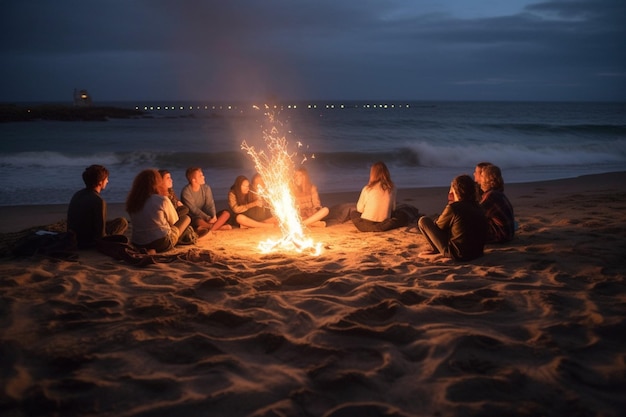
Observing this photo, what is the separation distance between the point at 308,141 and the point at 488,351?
2588 cm

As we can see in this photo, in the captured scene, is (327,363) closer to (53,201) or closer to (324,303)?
(324,303)

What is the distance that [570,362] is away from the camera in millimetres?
3115

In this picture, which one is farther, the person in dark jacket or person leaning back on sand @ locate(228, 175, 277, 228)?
person leaning back on sand @ locate(228, 175, 277, 228)

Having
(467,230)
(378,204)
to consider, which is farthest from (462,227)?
(378,204)

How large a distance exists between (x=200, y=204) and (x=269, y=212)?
1.20m

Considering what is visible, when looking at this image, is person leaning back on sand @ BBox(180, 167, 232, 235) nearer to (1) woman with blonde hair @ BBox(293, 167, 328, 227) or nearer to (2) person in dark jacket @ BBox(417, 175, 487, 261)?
(1) woman with blonde hair @ BBox(293, 167, 328, 227)

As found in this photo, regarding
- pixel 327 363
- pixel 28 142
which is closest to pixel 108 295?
pixel 327 363

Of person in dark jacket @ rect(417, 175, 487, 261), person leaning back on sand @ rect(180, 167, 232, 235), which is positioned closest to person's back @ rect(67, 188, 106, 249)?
person leaning back on sand @ rect(180, 167, 232, 235)

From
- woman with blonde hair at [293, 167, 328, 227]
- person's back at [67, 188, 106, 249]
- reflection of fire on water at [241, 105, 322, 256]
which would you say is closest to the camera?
person's back at [67, 188, 106, 249]

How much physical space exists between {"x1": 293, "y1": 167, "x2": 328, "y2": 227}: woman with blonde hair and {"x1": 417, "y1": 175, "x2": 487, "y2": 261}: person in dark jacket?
2.81 m

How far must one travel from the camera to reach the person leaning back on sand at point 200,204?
7.80 metres

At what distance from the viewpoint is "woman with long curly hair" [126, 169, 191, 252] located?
609cm

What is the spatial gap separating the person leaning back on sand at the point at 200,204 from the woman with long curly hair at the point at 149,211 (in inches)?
52.8

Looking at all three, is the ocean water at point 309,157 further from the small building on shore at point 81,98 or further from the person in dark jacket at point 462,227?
the small building on shore at point 81,98
